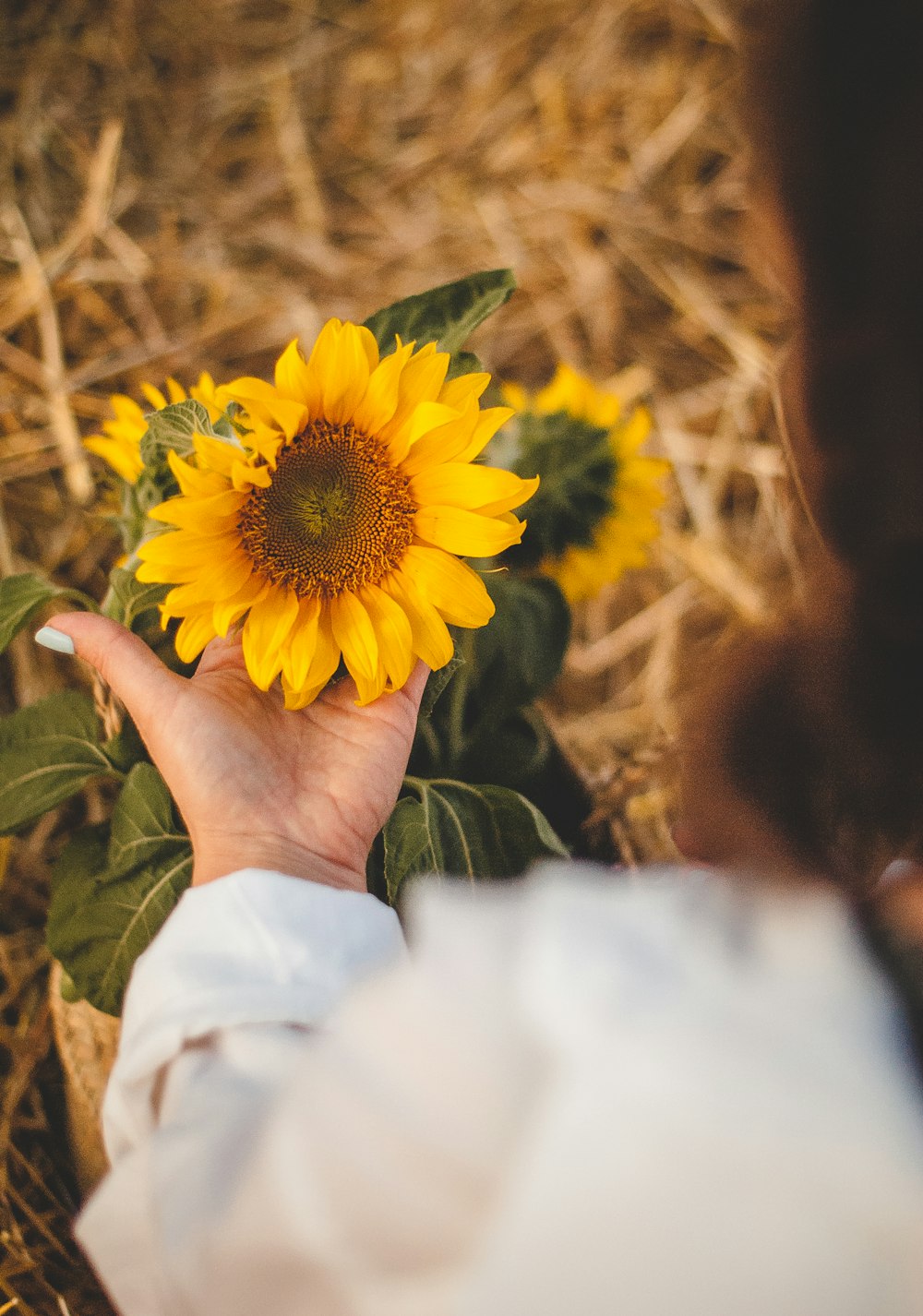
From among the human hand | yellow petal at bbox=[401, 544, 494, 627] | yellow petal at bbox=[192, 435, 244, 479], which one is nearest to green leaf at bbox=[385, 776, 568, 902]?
the human hand

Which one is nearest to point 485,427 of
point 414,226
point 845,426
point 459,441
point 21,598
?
point 459,441

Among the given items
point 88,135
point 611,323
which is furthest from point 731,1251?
point 88,135

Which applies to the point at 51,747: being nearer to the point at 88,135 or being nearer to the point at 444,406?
the point at 444,406

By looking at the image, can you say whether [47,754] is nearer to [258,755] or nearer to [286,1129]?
[258,755]

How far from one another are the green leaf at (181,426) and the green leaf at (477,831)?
28cm

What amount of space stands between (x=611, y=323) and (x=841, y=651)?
3.64ft

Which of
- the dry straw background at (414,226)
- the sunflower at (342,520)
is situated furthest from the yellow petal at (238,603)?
the dry straw background at (414,226)

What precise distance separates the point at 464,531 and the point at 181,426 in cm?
17

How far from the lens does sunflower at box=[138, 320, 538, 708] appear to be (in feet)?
1.75

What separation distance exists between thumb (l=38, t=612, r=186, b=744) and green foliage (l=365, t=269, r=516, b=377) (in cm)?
26

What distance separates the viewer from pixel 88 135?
1.35m

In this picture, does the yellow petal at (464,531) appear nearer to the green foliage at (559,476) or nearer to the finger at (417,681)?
the finger at (417,681)

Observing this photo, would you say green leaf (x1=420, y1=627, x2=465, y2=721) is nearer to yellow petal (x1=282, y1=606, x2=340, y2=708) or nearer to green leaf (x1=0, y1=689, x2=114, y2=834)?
yellow petal (x1=282, y1=606, x2=340, y2=708)

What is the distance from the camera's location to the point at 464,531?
0.57 metres
